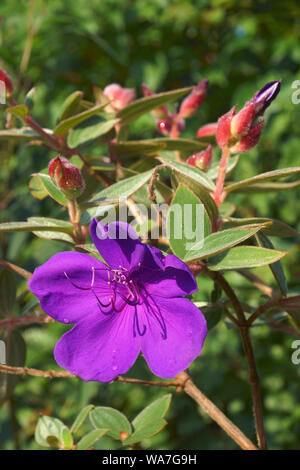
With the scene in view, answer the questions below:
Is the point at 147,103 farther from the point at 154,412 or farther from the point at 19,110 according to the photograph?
the point at 154,412

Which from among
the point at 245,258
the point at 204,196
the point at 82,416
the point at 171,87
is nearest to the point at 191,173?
the point at 204,196

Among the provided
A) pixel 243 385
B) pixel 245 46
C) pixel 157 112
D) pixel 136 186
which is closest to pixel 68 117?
pixel 157 112

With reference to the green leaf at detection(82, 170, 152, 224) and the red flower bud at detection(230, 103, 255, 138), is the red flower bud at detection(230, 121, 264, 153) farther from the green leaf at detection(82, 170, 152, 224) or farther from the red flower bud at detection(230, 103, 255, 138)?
the green leaf at detection(82, 170, 152, 224)

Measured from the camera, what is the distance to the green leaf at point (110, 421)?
0.79 m

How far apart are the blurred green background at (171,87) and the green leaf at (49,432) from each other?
0.70 m

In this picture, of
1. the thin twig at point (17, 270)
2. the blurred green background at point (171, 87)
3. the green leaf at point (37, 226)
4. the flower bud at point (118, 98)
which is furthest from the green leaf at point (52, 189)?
the blurred green background at point (171, 87)

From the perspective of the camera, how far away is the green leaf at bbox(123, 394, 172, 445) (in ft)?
2.45

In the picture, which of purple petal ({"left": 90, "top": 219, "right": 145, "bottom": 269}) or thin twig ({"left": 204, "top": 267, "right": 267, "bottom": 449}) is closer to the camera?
purple petal ({"left": 90, "top": 219, "right": 145, "bottom": 269})

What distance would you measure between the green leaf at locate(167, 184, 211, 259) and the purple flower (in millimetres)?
42

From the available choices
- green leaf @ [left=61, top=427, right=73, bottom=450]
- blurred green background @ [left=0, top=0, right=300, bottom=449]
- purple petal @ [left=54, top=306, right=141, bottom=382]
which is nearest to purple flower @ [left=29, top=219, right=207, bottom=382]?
purple petal @ [left=54, top=306, right=141, bottom=382]

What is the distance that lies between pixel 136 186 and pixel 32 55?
1327 millimetres

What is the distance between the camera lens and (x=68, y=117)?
2.77ft
